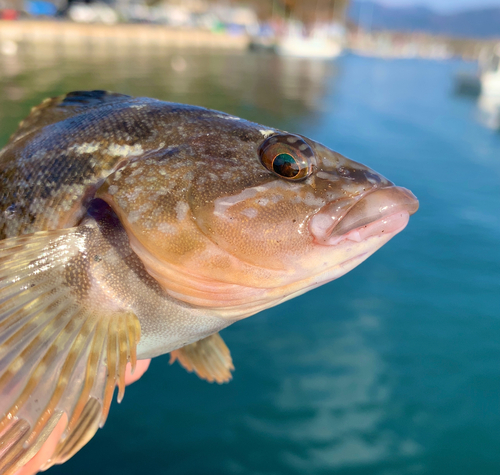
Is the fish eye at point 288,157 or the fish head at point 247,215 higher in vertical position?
the fish eye at point 288,157

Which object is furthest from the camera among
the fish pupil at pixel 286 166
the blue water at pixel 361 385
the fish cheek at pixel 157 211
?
the blue water at pixel 361 385

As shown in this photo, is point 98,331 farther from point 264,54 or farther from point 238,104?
point 264,54

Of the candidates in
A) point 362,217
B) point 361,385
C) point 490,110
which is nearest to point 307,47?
point 490,110

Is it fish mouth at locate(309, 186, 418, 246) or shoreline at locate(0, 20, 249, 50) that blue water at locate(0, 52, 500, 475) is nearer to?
fish mouth at locate(309, 186, 418, 246)

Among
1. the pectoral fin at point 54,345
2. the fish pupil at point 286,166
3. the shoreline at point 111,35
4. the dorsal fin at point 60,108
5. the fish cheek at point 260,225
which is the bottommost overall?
the shoreline at point 111,35

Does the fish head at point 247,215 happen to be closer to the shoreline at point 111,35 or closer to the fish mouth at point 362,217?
the fish mouth at point 362,217

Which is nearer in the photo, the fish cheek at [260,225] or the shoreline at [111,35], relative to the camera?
the fish cheek at [260,225]

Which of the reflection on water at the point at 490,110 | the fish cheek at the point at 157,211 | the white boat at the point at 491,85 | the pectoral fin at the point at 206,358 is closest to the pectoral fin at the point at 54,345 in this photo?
the fish cheek at the point at 157,211
